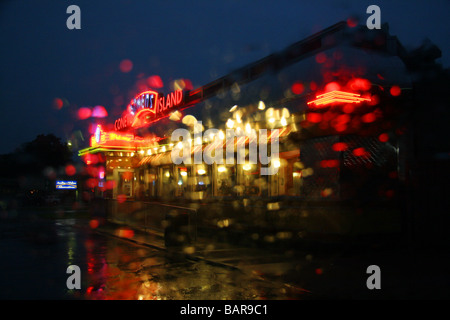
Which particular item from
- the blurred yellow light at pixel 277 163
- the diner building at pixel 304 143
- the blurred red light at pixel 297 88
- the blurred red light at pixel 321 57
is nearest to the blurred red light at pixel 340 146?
the diner building at pixel 304 143

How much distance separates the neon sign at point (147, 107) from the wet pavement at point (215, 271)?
33.1 feet

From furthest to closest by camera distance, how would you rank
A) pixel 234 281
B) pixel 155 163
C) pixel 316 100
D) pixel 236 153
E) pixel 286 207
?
1. pixel 155 163
2. pixel 236 153
3. pixel 286 207
4. pixel 316 100
5. pixel 234 281

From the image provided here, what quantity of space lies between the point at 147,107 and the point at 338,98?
14902mm

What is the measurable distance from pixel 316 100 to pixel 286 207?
11.8 ft

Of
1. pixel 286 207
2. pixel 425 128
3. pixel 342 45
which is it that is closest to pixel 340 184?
pixel 286 207

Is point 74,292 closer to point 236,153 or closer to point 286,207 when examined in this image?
point 286,207

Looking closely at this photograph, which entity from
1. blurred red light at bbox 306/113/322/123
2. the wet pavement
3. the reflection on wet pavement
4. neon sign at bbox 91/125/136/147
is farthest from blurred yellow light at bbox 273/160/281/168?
neon sign at bbox 91/125/136/147

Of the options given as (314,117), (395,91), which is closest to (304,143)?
(314,117)

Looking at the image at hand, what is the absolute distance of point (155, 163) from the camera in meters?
22.0

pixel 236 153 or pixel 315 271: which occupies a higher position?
pixel 236 153

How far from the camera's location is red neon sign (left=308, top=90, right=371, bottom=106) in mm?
11219

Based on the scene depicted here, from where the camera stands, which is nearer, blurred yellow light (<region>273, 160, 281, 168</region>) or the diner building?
the diner building

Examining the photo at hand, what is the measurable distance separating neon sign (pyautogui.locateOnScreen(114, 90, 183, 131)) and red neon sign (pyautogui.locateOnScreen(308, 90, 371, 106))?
10.9 m

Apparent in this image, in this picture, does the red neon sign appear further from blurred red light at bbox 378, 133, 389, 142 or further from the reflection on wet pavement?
the reflection on wet pavement
